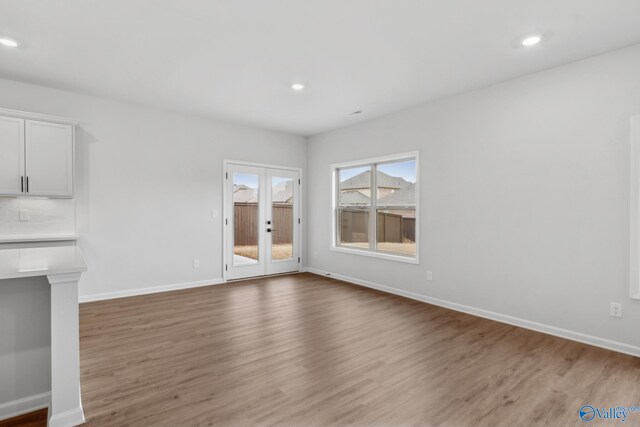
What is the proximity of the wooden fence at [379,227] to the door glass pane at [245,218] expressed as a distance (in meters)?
1.64

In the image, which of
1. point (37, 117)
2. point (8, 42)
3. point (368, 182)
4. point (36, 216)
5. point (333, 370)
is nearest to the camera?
point (333, 370)

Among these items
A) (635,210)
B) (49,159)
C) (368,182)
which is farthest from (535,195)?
(49,159)

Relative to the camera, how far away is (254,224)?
19.5 ft

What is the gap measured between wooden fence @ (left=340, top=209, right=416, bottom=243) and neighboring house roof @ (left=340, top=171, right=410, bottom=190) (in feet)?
1.48

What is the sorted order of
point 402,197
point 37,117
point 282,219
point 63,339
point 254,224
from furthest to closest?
1. point 282,219
2. point 254,224
3. point 402,197
4. point 37,117
5. point 63,339

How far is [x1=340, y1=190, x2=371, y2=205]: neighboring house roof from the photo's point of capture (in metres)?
5.66

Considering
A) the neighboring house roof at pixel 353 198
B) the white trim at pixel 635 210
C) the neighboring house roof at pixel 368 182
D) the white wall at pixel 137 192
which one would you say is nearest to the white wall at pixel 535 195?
the white trim at pixel 635 210

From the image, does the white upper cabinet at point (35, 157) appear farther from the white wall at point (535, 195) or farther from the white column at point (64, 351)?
the white wall at point (535, 195)

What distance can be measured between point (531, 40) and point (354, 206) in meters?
3.56

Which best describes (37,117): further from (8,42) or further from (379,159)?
(379,159)

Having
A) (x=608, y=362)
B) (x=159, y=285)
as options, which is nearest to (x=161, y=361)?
(x=159, y=285)

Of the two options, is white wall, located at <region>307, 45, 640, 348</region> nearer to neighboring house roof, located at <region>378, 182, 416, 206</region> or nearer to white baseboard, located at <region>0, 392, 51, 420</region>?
neighboring house roof, located at <region>378, 182, 416, 206</region>

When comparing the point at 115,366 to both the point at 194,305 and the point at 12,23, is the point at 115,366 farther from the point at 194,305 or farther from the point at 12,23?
the point at 12,23

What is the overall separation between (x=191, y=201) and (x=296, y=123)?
87.4 inches
